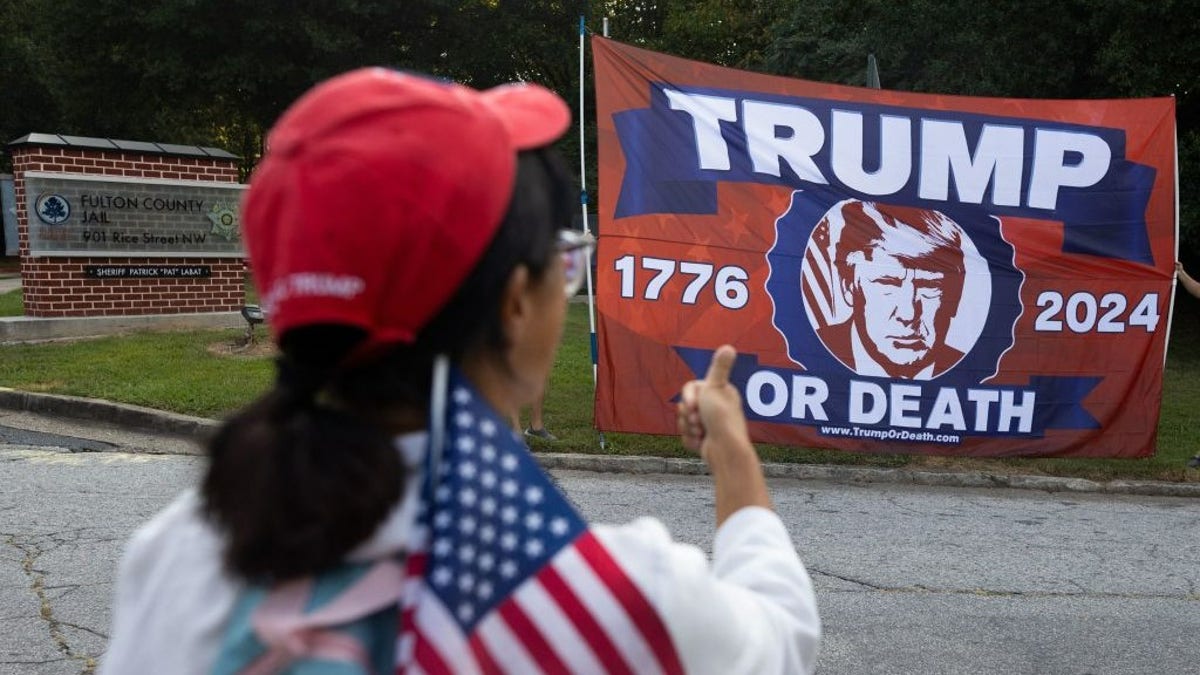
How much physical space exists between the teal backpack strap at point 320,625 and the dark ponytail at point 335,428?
0.02m

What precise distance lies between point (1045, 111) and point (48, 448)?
25.3 feet

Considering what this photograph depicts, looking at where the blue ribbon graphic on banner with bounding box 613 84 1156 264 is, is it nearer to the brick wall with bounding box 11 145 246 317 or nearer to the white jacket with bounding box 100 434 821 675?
the white jacket with bounding box 100 434 821 675

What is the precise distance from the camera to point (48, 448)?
7551 millimetres

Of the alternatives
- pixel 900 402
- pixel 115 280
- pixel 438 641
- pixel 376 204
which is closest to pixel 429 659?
pixel 438 641

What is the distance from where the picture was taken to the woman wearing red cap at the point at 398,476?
924 millimetres

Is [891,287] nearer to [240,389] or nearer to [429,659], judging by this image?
[240,389]

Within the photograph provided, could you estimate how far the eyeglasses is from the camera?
113 centimetres

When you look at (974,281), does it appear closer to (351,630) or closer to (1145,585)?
(1145,585)

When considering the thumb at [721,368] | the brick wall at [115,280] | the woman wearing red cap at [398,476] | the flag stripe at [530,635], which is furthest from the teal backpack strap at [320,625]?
the brick wall at [115,280]

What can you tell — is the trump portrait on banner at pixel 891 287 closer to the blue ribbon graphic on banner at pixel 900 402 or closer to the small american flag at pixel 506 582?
the blue ribbon graphic on banner at pixel 900 402

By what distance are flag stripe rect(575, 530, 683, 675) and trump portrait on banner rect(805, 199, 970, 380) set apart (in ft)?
21.9

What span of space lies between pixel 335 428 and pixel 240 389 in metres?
8.94

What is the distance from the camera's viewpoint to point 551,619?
97 centimetres

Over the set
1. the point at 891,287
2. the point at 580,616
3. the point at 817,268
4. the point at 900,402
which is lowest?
the point at 900,402
